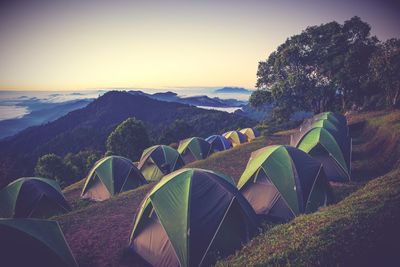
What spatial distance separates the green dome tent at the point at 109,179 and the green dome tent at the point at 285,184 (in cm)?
922

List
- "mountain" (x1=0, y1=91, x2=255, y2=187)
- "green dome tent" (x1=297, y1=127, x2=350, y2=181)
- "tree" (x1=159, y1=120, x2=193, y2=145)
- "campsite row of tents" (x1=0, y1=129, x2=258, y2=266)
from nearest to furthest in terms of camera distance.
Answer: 1. "campsite row of tents" (x1=0, y1=129, x2=258, y2=266)
2. "green dome tent" (x1=297, y1=127, x2=350, y2=181)
3. "tree" (x1=159, y1=120, x2=193, y2=145)
4. "mountain" (x1=0, y1=91, x2=255, y2=187)

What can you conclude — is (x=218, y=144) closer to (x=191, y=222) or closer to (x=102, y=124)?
(x=191, y=222)

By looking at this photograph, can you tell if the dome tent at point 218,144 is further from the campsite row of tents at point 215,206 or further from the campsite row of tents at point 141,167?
the campsite row of tents at point 215,206

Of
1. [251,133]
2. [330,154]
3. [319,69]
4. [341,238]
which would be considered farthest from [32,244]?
[319,69]

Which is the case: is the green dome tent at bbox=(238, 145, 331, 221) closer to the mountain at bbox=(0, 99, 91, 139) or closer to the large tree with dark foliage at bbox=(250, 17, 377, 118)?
the large tree with dark foliage at bbox=(250, 17, 377, 118)

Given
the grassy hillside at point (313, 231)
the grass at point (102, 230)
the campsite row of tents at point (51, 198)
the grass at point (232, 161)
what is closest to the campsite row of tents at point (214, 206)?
the campsite row of tents at point (51, 198)

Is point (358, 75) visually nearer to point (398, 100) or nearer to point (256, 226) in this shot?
point (398, 100)

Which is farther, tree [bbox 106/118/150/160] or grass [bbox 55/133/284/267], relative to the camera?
tree [bbox 106/118/150/160]

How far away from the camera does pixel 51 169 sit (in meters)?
42.7

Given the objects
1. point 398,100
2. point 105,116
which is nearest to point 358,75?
point 398,100

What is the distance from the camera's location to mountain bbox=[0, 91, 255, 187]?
304 ft

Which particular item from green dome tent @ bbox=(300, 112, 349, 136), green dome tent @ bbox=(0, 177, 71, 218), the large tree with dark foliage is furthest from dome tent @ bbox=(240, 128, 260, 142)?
green dome tent @ bbox=(0, 177, 71, 218)

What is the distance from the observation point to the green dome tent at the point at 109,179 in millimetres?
17125

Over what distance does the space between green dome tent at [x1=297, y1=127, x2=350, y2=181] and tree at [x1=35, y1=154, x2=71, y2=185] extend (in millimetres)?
40130
